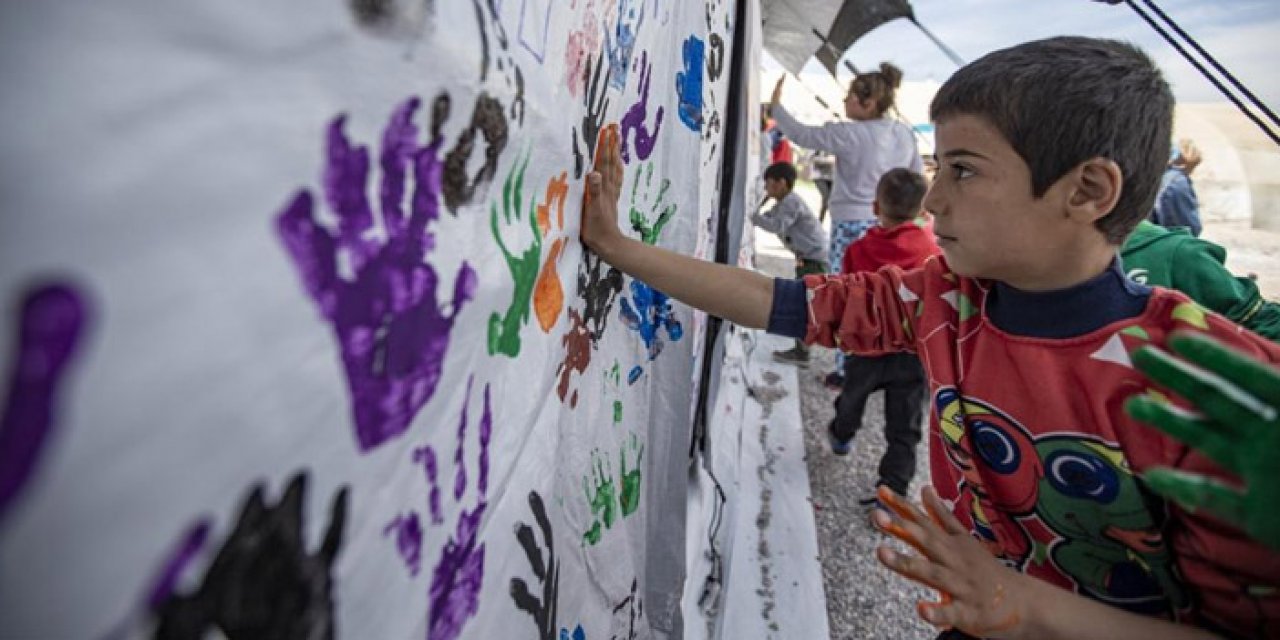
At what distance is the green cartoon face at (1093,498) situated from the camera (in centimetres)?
66

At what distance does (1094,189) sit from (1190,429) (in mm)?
357

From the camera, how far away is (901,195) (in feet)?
6.71

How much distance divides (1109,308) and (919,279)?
0.25 meters

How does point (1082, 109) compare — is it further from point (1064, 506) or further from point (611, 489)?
point (611, 489)

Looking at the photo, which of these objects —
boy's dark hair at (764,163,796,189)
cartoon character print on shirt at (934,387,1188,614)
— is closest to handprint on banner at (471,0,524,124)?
cartoon character print on shirt at (934,387,1188,614)

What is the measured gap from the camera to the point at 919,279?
0.92 metres

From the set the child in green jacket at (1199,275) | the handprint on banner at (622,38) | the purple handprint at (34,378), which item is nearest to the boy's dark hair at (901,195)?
the child in green jacket at (1199,275)

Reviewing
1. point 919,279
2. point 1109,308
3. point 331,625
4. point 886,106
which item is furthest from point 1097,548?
point 886,106

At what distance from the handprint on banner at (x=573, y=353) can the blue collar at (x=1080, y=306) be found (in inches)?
21.4

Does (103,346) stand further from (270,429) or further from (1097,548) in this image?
(1097,548)

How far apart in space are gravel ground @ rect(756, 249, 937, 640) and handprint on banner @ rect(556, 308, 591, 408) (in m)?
1.35

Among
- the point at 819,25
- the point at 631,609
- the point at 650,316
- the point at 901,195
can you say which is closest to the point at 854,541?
the point at 901,195

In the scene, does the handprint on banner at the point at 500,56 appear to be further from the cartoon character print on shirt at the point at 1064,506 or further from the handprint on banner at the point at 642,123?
the cartoon character print on shirt at the point at 1064,506

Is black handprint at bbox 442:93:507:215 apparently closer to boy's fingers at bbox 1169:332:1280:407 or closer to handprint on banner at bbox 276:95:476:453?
handprint on banner at bbox 276:95:476:453
